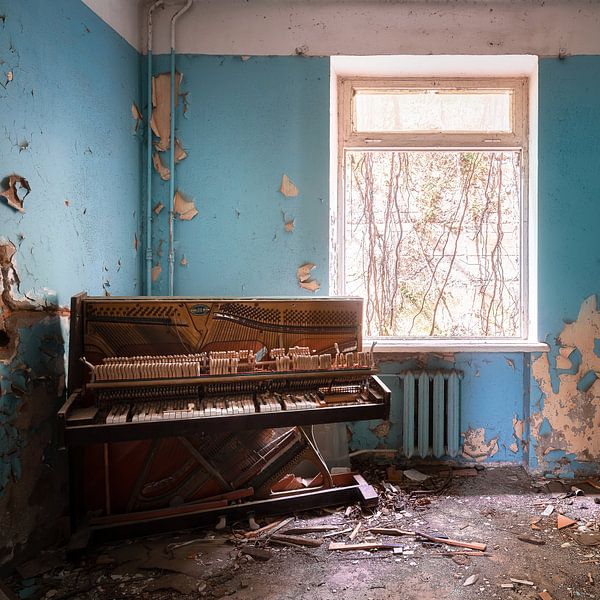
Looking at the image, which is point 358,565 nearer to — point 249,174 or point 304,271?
point 304,271

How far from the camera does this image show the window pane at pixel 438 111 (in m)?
3.26

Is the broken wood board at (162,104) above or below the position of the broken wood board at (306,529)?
above

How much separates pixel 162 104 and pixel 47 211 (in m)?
1.21

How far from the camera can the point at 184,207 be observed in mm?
3014

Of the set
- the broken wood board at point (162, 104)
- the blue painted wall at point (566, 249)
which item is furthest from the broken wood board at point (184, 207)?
the blue painted wall at point (566, 249)

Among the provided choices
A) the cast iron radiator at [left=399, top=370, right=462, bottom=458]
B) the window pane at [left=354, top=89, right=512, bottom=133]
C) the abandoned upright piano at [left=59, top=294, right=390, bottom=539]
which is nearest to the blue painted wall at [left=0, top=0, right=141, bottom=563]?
the abandoned upright piano at [left=59, top=294, right=390, bottom=539]

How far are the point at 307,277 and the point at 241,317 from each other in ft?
2.78

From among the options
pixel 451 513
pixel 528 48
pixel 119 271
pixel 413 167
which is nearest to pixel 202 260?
pixel 119 271

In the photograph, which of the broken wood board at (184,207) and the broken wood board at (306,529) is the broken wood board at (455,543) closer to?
the broken wood board at (306,529)

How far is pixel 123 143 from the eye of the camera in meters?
2.78

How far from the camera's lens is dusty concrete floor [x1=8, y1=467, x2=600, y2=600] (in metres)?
1.94

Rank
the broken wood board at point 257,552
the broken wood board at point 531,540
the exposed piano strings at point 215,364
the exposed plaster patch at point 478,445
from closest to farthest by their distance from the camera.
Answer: the exposed piano strings at point 215,364 → the broken wood board at point 257,552 → the broken wood board at point 531,540 → the exposed plaster patch at point 478,445

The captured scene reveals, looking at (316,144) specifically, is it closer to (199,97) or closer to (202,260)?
(199,97)

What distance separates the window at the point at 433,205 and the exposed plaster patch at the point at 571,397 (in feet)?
1.04
